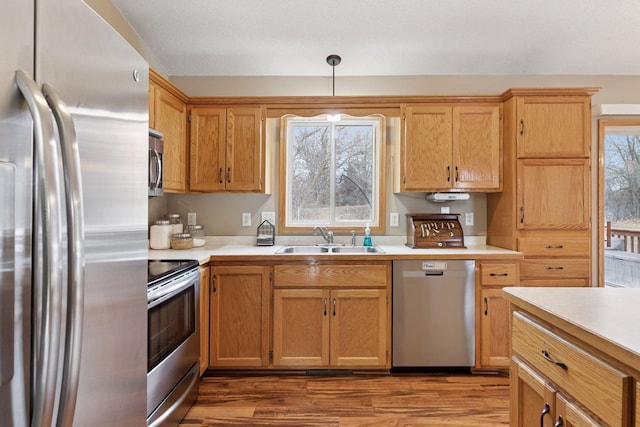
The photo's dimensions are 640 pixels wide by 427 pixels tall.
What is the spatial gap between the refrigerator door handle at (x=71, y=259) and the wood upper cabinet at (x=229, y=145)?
238cm

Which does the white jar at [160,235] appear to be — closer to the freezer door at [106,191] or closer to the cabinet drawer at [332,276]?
the cabinet drawer at [332,276]

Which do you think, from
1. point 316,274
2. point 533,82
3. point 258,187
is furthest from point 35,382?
point 533,82

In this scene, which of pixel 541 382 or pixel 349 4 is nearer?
pixel 541 382

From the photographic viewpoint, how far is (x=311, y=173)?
3.42 meters

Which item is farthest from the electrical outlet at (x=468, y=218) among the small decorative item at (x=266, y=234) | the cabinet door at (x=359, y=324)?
the small decorative item at (x=266, y=234)

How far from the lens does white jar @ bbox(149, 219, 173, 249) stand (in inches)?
114

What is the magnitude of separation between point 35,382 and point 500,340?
110 inches

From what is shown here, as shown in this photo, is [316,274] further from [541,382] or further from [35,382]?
[35,382]

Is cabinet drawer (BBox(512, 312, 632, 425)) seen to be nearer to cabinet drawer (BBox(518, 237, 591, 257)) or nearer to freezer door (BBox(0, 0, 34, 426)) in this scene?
freezer door (BBox(0, 0, 34, 426))

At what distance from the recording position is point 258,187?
3029 millimetres

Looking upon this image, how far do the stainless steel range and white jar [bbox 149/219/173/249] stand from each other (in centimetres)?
78

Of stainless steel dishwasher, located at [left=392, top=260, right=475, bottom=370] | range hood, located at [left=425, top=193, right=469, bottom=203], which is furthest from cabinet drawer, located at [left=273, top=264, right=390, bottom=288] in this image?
range hood, located at [left=425, top=193, right=469, bottom=203]

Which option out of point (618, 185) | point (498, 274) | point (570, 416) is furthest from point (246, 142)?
point (618, 185)

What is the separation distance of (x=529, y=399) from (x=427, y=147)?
2.13m
